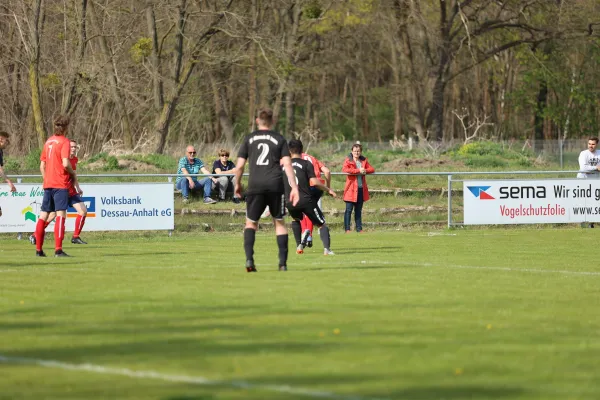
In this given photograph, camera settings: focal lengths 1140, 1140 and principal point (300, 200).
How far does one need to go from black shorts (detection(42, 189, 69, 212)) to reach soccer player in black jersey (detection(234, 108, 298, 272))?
4214 millimetres

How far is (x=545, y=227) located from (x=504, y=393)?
21.1m

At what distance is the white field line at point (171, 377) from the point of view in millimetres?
6090

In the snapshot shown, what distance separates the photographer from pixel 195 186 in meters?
26.4

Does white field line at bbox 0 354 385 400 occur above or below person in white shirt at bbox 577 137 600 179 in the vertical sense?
below

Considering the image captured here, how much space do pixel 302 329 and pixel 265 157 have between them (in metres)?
4.97

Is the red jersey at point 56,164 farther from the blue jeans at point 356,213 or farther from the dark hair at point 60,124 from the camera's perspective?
the blue jeans at point 356,213

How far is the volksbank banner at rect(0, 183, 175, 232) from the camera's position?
23.3 meters

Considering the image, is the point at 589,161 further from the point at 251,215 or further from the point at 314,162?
the point at 251,215

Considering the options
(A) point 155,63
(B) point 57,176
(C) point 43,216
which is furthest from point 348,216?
(A) point 155,63

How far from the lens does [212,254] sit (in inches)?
724

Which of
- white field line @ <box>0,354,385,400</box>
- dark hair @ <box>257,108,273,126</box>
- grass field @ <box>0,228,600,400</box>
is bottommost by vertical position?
grass field @ <box>0,228,600,400</box>

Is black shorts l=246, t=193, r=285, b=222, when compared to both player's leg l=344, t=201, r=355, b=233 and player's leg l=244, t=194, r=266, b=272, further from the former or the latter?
player's leg l=344, t=201, r=355, b=233

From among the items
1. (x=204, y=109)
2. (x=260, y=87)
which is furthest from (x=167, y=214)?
(x=260, y=87)

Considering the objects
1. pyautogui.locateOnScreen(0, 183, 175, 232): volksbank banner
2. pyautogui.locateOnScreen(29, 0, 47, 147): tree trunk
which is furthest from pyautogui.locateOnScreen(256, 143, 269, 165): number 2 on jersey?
pyautogui.locateOnScreen(29, 0, 47, 147): tree trunk
